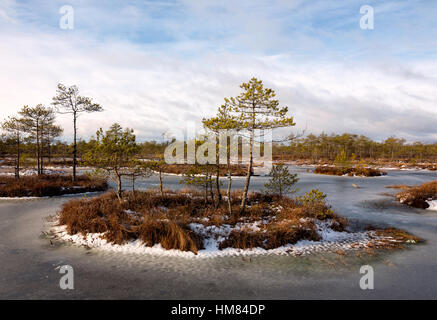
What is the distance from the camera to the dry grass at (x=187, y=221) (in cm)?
989

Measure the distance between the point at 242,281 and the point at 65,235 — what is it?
824 centimetres

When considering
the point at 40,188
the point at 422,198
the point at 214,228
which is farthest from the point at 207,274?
the point at 40,188

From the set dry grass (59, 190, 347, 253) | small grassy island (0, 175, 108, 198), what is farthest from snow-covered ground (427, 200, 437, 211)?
small grassy island (0, 175, 108, 198)

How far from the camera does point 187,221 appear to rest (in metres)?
10.9

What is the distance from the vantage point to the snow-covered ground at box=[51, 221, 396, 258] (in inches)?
367

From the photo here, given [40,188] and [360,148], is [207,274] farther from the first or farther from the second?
[360,148]

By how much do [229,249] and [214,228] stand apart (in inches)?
51.4

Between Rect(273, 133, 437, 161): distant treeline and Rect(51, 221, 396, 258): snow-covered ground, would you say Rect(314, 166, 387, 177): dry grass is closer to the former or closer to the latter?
Rect(51, 221, 396, 258): snow-covered ground

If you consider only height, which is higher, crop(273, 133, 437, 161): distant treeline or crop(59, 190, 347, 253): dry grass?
crop(273, 133, 437, 161): distant treeline

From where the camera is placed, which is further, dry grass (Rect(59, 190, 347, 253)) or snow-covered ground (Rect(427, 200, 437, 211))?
snow-covered ground (Rect(427, 200, 437, 211))

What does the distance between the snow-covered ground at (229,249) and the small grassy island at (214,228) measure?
0.13 feet

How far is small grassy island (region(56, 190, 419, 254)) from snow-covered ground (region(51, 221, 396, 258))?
4cm
